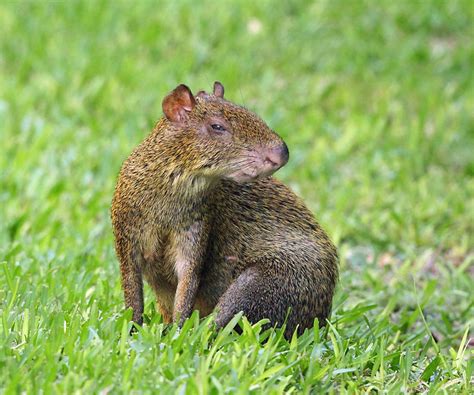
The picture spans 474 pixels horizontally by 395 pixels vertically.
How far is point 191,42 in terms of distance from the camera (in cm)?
1027

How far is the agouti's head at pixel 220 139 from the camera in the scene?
4367 millimetres

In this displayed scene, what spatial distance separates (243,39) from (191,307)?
20.4 ft

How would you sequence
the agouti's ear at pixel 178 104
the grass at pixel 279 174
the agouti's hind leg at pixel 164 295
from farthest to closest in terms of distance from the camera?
the agouti's hind leg at pixel 164 295, the agouti's ear at pixel 178 104, the grass at pixel 279 174

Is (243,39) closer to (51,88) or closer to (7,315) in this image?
(51,88)

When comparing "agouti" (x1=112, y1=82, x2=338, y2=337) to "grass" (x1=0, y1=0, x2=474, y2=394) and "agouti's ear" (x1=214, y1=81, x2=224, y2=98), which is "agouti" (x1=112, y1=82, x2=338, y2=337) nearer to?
"agouti's ear" (x1=214, y1=81, x2=224, y2=98)

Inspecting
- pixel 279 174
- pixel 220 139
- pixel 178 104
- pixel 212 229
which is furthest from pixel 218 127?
pixel 279 174

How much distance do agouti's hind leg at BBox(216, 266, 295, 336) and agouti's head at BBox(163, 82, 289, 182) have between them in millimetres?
512

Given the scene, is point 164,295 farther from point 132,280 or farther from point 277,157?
point 277,157

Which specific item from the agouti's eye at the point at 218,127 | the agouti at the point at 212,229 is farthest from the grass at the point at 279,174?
the agouti's eye at the point at 218,127

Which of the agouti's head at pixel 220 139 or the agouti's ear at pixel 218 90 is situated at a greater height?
the agouti's ear at pixel 218 90

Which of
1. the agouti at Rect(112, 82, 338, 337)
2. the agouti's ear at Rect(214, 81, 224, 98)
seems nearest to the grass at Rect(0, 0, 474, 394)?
the agouti at Rect(112, 82, 338, 337)

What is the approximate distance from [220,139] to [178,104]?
0.93ft

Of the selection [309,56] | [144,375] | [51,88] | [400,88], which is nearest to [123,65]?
[51,88]

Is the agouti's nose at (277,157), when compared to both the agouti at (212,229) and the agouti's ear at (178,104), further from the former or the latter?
the agouti's ear at (178,104)
